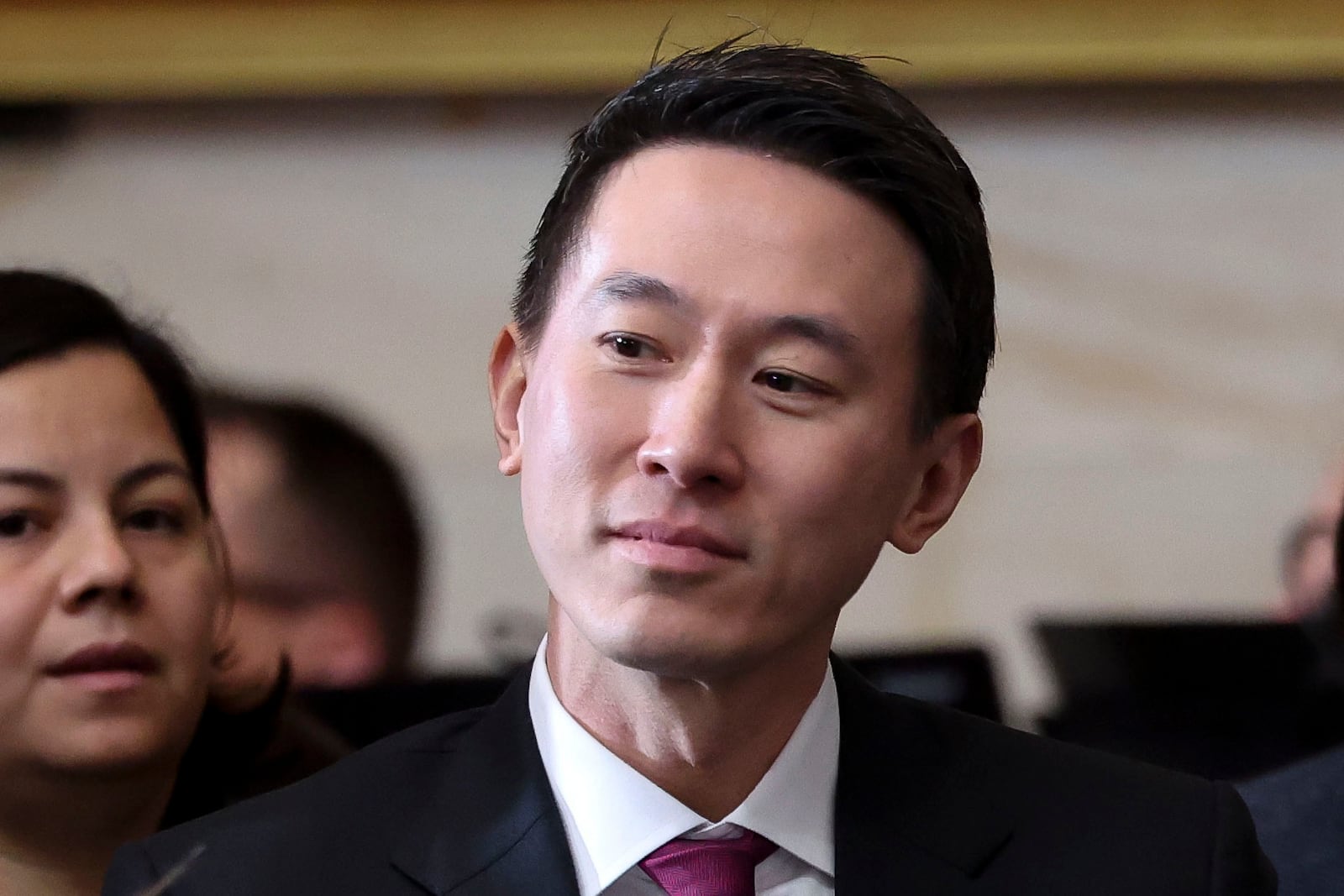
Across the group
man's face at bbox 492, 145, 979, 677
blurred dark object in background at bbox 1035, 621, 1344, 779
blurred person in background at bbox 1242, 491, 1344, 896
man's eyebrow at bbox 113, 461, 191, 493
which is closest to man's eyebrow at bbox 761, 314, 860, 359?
man's face at bbox 492, 145, 979, 677

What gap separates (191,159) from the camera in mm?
1185

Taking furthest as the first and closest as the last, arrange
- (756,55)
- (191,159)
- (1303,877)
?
(191,159)
(1303,877)
(756,55)

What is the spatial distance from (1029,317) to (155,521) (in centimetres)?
66

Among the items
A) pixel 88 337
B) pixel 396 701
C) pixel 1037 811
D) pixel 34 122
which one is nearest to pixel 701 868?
pixel 1037 811

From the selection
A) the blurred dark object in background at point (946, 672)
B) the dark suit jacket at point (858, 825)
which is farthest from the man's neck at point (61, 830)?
the blurred dark object in background at point (946, 672)

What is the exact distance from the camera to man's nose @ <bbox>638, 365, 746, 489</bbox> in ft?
2.10

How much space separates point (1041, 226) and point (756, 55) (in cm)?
51

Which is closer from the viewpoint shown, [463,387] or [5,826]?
[5,826]

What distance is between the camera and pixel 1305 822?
951 mm

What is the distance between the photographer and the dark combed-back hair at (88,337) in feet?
2.67

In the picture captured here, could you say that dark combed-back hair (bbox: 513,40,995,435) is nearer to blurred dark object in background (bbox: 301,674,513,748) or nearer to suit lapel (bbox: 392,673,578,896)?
suit lapel (bbox: 392,673,578,896)

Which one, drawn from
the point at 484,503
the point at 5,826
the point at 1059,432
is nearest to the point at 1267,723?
the point at 1059,432

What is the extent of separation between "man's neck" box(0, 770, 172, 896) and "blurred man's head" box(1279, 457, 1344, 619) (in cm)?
82

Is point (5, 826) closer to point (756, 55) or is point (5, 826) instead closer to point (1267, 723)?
point (756, 55)
